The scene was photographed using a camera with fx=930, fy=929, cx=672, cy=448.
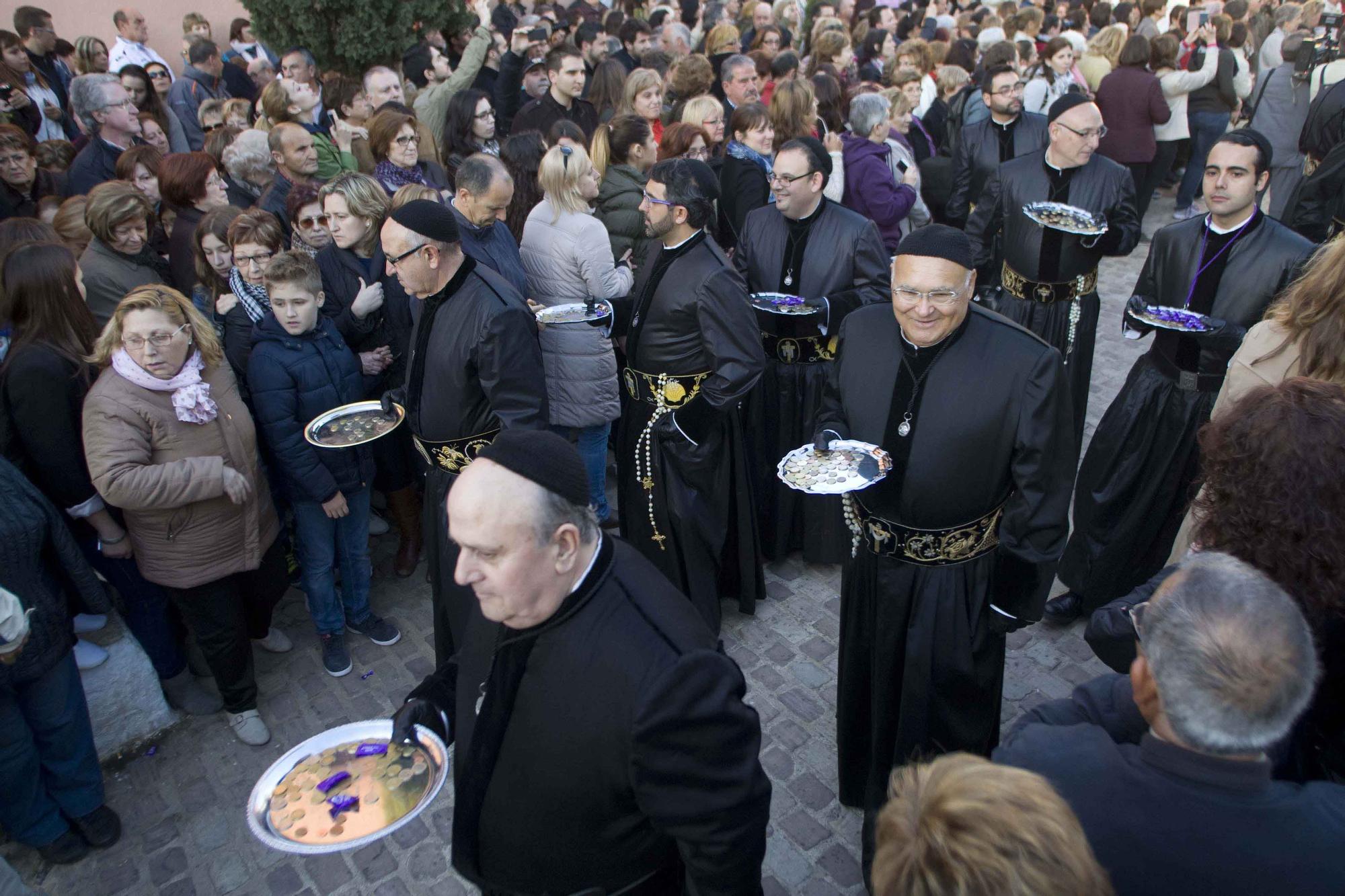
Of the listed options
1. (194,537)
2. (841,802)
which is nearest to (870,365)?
(841,802)

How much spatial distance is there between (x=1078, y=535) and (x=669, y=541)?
2.18m

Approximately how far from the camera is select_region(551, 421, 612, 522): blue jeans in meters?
5.38

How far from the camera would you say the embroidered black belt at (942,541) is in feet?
10.8

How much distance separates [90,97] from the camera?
6.62 metres

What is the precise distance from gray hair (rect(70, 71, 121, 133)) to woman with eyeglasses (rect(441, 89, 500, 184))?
237 cm

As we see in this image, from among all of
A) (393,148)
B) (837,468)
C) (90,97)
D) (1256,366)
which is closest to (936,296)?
(837,468)

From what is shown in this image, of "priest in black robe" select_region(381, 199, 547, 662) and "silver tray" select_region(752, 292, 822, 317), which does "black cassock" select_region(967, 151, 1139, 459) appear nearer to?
"silver tray" select_region(752, 292, 822, 317)

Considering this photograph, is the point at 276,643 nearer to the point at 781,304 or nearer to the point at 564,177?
the point at 564,177

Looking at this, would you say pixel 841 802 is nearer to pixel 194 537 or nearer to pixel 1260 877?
pixel 1260 877

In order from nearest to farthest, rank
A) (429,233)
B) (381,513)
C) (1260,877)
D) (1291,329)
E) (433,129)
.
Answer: (1260,877) < (1291,329) < (429,233) < (381,513) < (433,129)

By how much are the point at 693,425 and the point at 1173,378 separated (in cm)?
236

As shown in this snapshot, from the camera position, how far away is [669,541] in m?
4.79

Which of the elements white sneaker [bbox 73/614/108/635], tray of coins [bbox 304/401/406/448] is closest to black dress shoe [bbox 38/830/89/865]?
white sneaker [bbox 73/614/108/635]

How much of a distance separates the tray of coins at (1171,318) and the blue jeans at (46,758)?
4.91 meters
